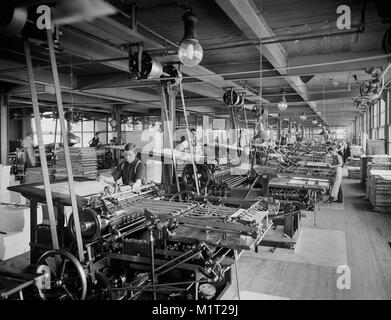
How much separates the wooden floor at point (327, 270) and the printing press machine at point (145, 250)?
80 cm

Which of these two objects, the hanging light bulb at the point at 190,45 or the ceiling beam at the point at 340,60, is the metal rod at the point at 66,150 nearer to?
the hanging light bulb at the point at 190,45

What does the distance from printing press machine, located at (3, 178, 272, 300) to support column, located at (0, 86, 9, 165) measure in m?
5.01

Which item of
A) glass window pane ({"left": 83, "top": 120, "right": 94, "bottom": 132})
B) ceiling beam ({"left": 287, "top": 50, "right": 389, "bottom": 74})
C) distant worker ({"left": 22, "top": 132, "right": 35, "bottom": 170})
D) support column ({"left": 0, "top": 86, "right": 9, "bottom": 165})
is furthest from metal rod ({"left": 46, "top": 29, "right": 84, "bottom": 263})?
glass window pane ({"left": 83, "top": 120, "right": 94, "bottom": 132})

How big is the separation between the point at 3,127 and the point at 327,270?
24.1ft

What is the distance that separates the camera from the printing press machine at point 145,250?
2625mm

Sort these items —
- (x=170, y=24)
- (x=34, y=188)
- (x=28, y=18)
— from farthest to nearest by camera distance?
(x=170, y=24), (x=34, y=188), (x=28, y=18)

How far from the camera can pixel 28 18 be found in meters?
2.65

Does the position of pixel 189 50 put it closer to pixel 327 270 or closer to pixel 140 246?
pixel 140 246

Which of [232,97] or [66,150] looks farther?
[232,97]

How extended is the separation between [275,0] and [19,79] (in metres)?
5.19

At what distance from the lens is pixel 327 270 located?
4.26 m

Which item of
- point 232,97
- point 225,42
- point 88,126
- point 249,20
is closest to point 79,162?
point 232,97
